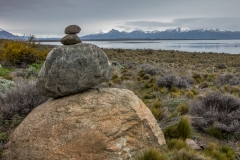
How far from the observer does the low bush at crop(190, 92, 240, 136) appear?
679cm

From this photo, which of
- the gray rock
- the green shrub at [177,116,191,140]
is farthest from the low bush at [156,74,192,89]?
the gray rock

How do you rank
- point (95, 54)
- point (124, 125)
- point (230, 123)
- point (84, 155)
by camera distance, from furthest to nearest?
1. point (230, 123)
2. point (95, 54)
3. point (124, 125)
4. point (84, 155)

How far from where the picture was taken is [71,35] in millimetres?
5254

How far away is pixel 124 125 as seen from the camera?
15.7 feet

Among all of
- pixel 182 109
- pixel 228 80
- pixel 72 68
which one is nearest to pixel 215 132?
pixel 182 109

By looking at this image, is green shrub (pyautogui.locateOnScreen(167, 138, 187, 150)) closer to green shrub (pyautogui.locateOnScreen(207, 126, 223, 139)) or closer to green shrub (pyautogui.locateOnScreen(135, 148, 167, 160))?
green shrub (pyautogui.locateOnScreen(135, 148, 167, 160))

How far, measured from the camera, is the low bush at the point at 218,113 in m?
6.79

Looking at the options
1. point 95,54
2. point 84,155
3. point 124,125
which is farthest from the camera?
point 95,54

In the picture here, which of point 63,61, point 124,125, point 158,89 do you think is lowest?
point 158,89

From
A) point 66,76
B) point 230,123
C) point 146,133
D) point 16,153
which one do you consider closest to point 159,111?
point 230,123

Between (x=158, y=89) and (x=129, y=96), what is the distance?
7.31 m

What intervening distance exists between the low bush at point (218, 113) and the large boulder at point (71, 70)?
3321 millimetres

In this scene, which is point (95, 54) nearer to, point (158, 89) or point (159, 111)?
point (159, 111)

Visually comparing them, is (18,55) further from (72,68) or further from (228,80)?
(228,80)
